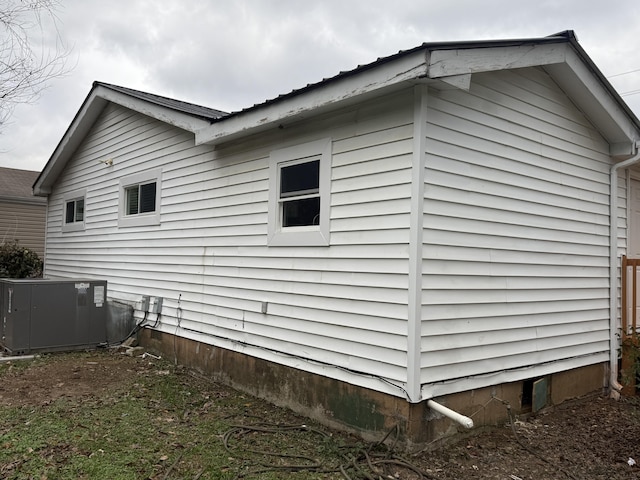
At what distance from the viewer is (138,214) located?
8273mm

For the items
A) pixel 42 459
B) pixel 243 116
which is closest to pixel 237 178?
pixel 243 116

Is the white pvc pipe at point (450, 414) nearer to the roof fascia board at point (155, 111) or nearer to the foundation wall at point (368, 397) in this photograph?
the foundation wall at point (368, 397)

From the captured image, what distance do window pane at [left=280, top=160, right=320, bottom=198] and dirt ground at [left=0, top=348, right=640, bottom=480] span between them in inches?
106

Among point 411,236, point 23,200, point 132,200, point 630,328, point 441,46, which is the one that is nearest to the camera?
point 441,46

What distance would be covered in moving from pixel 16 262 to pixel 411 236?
12.0 metres

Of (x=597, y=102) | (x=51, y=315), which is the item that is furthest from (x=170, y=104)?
(x=597, y=102)

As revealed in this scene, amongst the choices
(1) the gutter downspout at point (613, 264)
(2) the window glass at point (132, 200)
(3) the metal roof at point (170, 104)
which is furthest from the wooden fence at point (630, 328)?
(2) the window glass at point (132, 200)

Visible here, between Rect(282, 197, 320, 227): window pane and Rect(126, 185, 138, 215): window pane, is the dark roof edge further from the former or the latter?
Rect(126, 185, 138, 215): window pane

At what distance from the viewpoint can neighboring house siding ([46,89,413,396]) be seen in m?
4.10

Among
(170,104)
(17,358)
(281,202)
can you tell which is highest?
(170,104)

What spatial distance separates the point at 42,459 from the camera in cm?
372

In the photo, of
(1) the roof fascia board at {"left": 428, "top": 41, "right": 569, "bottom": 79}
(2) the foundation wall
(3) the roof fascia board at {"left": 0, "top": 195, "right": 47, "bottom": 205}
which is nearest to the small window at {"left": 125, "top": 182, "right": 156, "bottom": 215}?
(2) the foundation wall

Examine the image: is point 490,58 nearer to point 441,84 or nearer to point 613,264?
point 441,84

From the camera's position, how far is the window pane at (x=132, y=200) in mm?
8484
